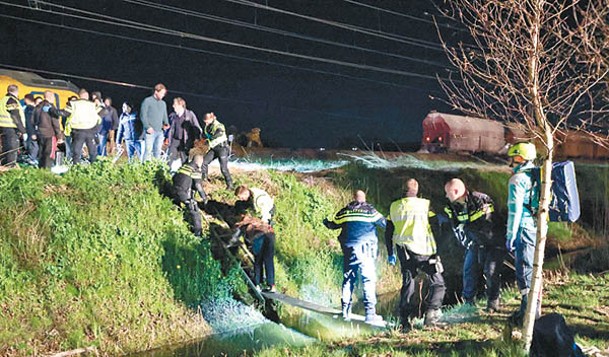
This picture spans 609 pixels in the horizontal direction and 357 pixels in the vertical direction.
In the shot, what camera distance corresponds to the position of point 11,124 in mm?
13977

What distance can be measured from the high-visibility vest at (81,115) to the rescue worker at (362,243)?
6622 millimetres

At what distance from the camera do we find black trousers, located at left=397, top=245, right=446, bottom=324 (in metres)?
9.12

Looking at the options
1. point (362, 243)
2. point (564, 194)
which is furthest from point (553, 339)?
point (362, 243)

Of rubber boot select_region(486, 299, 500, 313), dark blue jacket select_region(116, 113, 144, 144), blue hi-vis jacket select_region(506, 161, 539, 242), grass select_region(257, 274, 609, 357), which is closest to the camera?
grass select_region(257, 274, 609, 357)

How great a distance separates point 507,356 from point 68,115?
10.5 meters

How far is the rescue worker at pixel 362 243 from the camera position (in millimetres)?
9742

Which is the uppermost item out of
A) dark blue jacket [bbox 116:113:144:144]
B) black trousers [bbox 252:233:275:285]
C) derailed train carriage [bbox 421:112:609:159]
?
derailed train carriage [bbox 421:112:609:159]

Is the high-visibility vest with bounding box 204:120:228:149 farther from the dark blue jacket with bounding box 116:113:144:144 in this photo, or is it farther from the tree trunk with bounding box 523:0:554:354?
the tree trunk with bounding box 523:0:554:354

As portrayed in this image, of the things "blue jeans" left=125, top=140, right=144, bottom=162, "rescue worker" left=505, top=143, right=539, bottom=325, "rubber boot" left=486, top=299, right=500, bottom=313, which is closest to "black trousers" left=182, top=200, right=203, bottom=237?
"blue jeans" left=125, top=140, right=144, bottom=162

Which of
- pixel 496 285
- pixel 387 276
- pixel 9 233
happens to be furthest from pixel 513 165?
pixel 9 233

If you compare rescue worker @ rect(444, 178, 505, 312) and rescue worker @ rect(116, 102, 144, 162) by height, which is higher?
rescue worker @ rect(116, 102, 144, 162)

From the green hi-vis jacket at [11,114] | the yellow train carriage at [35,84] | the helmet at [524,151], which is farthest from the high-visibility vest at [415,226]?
the yellow train carriage at [35,84]

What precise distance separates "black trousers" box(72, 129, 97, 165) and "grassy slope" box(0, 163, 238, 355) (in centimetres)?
58

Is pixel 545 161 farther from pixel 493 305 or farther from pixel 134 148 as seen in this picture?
pixel 134 148
